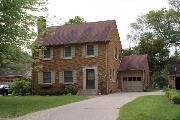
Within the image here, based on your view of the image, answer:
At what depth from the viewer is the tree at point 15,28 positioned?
26516mm

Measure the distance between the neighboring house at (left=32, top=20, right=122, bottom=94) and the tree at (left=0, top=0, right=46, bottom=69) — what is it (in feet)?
40.1

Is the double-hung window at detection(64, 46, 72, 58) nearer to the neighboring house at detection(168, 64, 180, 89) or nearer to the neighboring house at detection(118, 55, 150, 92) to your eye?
Result: the neighboring house at detection(118, 55, 150, 92)

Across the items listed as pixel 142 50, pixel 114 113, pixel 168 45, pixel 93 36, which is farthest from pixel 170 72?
pixel 114 113

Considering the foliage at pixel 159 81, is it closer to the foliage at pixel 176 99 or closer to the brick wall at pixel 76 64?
the brick wall at pixel 76 64

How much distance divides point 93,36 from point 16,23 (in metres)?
16.6

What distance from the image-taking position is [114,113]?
20.8 meters

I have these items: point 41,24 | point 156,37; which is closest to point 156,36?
point 156,37

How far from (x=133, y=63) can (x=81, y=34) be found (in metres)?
7.49

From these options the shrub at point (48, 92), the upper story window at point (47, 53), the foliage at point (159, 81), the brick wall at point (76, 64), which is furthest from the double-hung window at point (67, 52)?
the foliage at point (159, 81)

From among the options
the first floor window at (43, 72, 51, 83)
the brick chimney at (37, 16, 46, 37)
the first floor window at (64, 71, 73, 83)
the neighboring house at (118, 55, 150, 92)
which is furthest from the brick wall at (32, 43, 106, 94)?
the brick chimney at (37, 16, 46, 37)

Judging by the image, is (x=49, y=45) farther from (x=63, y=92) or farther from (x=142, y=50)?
(x=142, y=50)

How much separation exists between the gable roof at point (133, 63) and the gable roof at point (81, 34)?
557cm

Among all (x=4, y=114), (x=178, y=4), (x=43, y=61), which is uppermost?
(x=178, y=4)

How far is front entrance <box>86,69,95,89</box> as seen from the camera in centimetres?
4234
